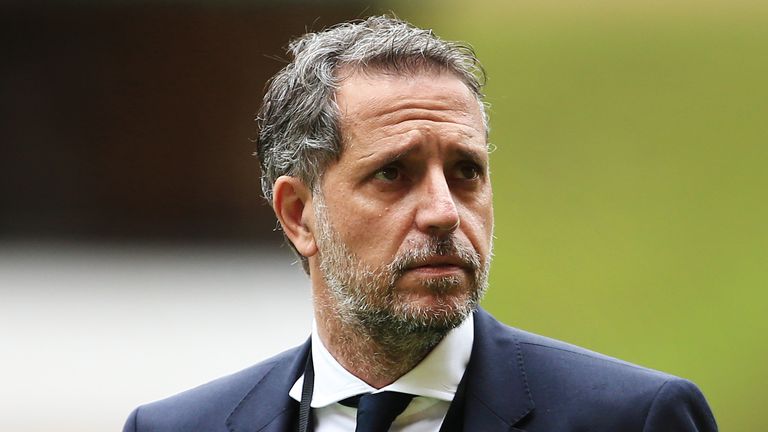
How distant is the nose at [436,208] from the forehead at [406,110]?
128 millimetres

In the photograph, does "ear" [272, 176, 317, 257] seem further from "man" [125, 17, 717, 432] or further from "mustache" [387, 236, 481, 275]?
"mustache" [387, 236, 481, 275]

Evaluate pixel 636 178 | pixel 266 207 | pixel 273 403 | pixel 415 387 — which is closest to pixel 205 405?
pixel 273 403

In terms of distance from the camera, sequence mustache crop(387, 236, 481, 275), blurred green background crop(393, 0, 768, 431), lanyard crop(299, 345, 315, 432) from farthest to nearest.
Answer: blurred green background crop(393, 0, 768, 431)
lanyard crop(299, 345, 315, 432)
mustache crop(387, 236, 481, 275)

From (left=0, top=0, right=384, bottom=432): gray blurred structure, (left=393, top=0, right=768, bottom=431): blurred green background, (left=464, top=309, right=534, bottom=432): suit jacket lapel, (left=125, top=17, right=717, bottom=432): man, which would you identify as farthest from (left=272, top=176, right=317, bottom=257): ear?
(left=0, top=0, right=384, bottom=432): gray blurred structure

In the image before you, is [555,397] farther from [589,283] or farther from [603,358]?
[589,283]

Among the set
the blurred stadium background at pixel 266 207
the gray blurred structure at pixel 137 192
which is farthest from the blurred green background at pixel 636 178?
the gray blurred structure at pixel 137 192

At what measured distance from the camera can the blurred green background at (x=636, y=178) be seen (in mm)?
5609

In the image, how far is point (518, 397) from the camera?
2783 millimetres

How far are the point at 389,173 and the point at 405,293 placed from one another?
1.04ft

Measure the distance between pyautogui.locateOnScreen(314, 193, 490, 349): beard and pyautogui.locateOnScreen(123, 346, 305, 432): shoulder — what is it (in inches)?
16.3

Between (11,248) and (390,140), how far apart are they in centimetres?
435

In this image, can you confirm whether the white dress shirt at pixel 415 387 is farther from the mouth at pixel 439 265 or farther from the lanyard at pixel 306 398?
the mouth at pixel 439 265

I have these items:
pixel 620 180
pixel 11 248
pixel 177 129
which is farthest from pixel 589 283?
pixel 11 248

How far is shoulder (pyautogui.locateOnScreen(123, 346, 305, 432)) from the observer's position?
3107mm
